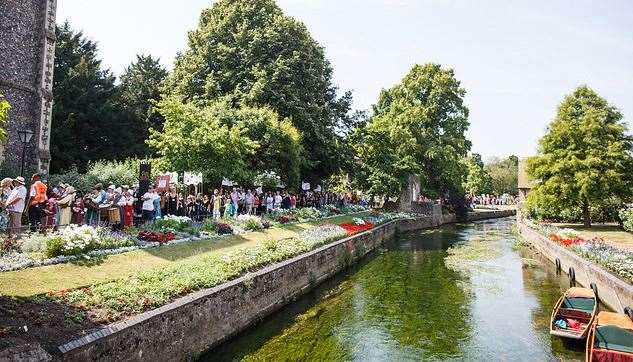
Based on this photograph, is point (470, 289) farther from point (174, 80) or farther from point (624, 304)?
point (174, 80)

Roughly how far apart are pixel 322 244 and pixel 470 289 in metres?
7.03

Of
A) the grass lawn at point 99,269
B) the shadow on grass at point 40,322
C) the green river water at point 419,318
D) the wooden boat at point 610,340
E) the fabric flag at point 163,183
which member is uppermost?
the fabric flag at point 163,183

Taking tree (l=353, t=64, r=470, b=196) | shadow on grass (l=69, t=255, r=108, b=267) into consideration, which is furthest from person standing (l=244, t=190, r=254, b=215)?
tree (l=353, t=64, r=470, b=196)

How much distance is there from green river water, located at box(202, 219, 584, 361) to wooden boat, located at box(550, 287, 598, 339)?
386 mm

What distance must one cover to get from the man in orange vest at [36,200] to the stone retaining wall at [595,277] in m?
18.9

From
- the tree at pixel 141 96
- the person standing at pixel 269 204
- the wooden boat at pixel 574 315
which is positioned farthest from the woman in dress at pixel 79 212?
the tree at pixel 141 96

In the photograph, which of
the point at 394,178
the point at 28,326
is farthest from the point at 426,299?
the point at 394,178

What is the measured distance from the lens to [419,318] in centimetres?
1616

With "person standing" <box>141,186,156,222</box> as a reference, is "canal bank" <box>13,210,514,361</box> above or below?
below

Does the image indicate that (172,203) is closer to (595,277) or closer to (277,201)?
(277,201)

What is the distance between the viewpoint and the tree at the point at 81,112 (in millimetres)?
37594

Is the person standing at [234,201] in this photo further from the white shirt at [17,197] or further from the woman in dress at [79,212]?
the white shirt at [17,197]

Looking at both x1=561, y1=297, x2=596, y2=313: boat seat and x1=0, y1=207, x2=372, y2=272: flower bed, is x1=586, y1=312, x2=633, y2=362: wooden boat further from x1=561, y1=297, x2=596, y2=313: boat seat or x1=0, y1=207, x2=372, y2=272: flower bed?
x1=0, y1=207, x2=372, y2=272: flower bed

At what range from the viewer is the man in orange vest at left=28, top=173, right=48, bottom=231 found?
1522 cm
